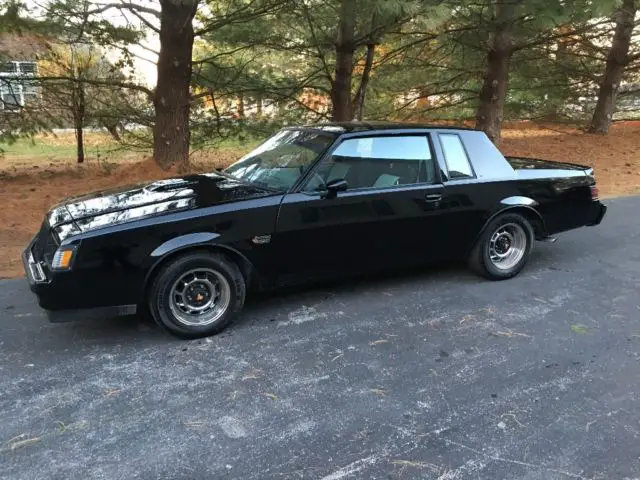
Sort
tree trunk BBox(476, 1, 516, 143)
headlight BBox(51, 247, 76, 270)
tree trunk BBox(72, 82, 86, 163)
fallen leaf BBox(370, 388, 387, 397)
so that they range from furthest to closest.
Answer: tree trunk BBox(476, 1, 516, 143) < tree trunk BBox(72, 82, 86, 163) < headlight BBox(51, 247, 76, 270) < fallen leaf BBox(370, 388, 387, 397)

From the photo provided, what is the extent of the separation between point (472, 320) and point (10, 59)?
881cm

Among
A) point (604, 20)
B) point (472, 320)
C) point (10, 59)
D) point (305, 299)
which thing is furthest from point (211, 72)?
point (604, 20)

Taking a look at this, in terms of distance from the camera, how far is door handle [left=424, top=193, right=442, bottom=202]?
469 centimetres

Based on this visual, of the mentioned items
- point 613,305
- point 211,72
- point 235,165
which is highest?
point 211,72

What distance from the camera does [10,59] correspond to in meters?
9.09

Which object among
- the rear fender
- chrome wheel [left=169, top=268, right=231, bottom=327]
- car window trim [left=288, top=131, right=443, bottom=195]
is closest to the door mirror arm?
car window trim [left=288, top=131, right=443, bottom=195]

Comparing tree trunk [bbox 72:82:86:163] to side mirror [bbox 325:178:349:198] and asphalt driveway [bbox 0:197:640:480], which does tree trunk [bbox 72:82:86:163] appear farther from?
side mirror [bbox 325:178:349:198]

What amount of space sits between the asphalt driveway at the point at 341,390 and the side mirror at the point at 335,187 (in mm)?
955

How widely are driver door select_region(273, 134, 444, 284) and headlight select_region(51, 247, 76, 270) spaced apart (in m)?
1.40

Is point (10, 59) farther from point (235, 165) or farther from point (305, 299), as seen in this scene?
point (305, 299)

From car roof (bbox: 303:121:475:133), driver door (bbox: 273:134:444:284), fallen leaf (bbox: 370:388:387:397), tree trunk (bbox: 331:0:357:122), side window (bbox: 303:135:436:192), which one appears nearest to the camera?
fallen leaf (bbox: 370:388:387:397)

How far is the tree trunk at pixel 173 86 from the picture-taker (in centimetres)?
884

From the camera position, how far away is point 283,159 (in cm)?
466

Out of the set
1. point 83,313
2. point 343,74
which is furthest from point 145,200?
point 343,74
